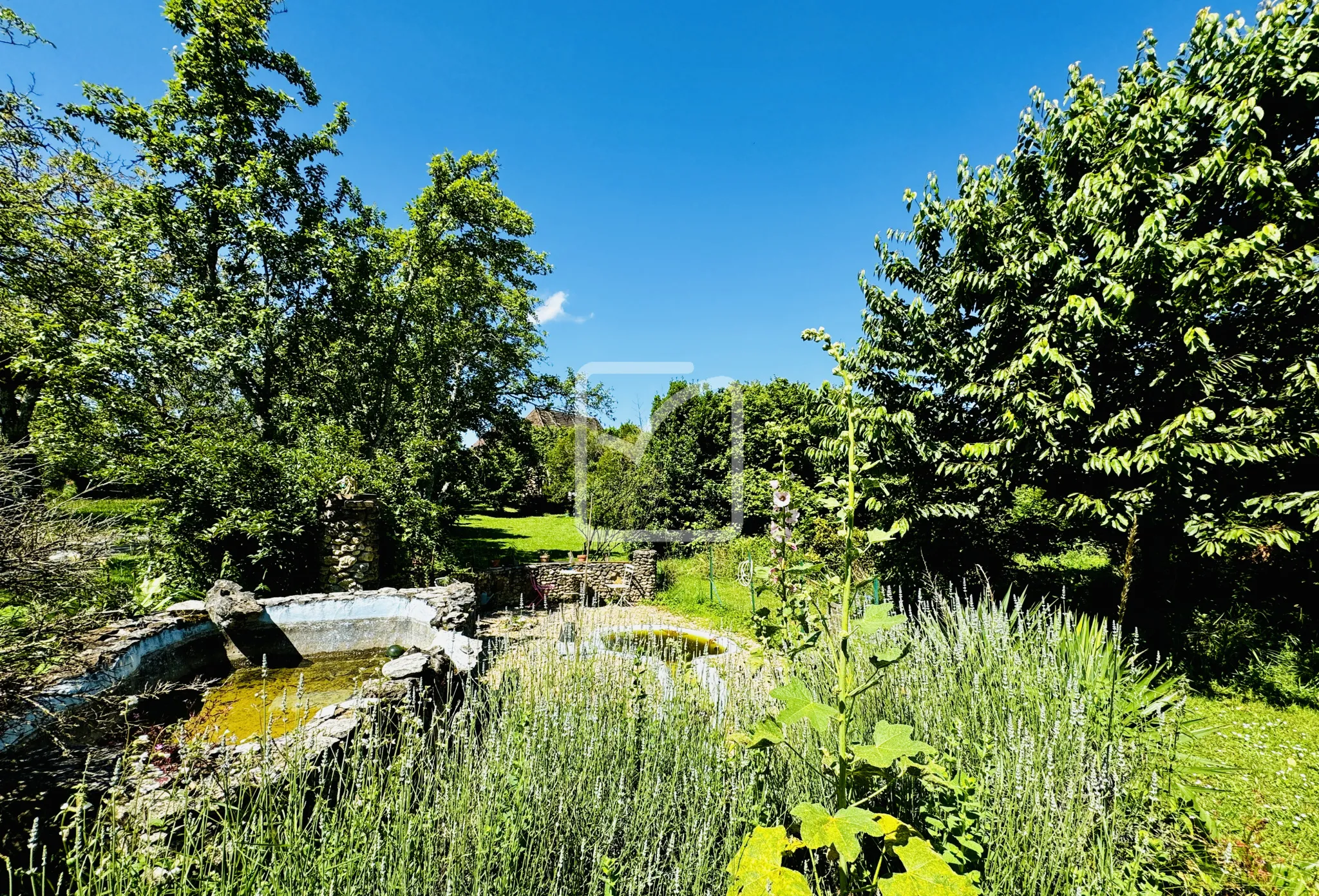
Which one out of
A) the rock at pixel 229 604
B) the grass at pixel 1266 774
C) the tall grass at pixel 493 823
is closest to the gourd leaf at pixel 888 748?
the tall grass at pixel 493 823

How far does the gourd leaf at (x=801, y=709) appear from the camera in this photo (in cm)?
123

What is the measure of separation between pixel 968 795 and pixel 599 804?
1.34 metres

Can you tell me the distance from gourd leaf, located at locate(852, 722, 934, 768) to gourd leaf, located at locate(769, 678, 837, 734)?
99 mm

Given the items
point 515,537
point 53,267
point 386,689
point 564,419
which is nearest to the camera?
point 386,689

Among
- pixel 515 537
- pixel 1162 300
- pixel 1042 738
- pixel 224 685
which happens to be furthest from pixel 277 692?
pixel 515 537

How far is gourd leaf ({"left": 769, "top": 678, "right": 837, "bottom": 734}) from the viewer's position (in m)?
1.23

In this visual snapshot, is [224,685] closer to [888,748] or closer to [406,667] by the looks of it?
[406,667]

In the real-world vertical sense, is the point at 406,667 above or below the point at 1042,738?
below

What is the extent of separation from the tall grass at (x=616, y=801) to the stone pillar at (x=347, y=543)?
597 centimetres

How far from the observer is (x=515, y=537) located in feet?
59.6

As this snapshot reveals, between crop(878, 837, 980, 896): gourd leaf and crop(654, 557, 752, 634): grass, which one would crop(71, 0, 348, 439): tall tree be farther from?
crop(878, 837, 980, 896): gourd leaf

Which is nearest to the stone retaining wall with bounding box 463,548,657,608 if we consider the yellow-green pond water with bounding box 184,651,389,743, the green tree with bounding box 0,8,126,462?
the yellow-green pond water with bounding box 184,651,389,743

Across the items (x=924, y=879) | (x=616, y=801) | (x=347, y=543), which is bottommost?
(x=616, y=801)

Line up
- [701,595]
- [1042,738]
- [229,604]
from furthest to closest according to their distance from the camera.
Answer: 1. [701,595]
2. [229,604]
3. [1042,738]
